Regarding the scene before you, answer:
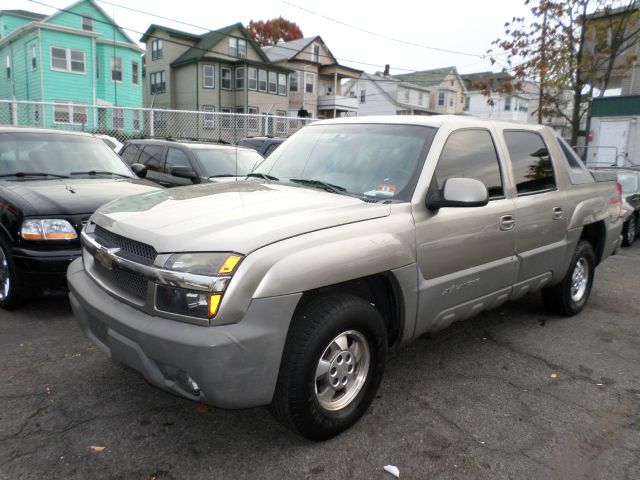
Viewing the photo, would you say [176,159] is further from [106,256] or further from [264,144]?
[106,256]

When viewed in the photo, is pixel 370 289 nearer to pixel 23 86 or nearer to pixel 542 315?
pixel 542 315

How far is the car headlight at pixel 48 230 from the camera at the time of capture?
173 inches

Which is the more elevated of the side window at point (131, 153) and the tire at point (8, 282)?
the side window at point (131, 153)

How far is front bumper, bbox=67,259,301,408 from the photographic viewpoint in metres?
2.32

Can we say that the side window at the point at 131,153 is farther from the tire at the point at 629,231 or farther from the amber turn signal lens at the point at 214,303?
the tire at the point at 629,231

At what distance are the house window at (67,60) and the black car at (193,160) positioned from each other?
22.6m

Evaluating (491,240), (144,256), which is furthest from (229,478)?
(491,240)

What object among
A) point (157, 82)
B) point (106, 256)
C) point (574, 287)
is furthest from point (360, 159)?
point (157, 82)

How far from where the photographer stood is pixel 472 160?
146 inches

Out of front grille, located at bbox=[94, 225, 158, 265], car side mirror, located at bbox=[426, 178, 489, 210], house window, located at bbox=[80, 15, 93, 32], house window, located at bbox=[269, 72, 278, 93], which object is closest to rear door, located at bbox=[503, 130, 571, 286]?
car side mirror, located at bbox=[426, 178, 489, 210]

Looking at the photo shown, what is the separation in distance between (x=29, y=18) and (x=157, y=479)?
36927 millimetres

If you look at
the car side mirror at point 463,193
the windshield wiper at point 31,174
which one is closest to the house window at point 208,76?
the windshield wiper at point 31,174

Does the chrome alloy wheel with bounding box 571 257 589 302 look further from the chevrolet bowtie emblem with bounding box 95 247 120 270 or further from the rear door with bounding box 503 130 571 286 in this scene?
the chevrolet bowtie emblem with bounding box 95 247 120 270

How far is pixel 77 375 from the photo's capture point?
3572 mm
